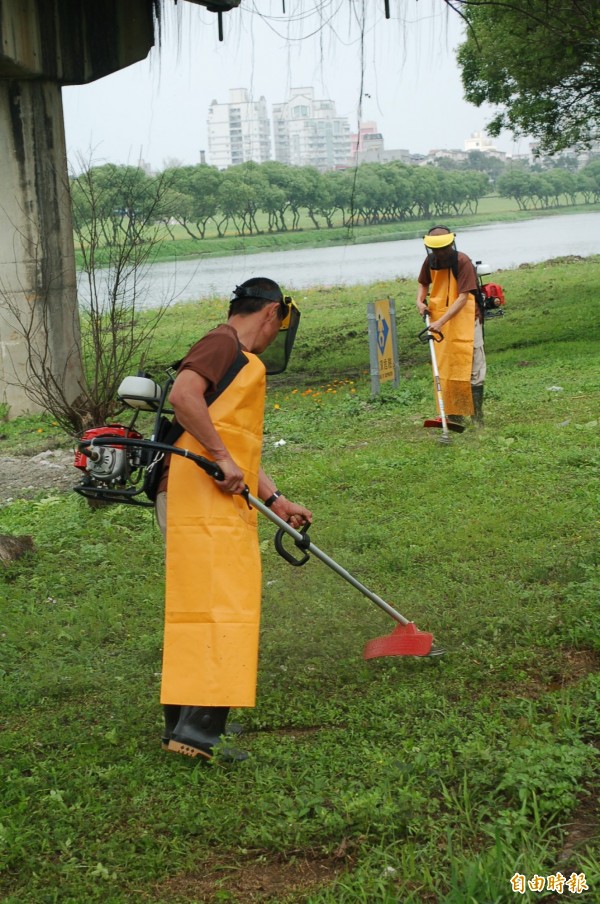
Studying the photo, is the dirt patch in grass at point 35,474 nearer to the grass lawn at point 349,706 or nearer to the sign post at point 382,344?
the grass lawn at point 349,706

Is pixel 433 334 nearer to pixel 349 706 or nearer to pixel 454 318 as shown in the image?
pixel 454 318

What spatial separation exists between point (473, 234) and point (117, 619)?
191 ft

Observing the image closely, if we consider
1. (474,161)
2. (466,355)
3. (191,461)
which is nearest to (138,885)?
(191,461)

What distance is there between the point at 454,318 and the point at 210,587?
6378mm

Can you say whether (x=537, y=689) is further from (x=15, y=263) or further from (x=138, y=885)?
(x=15, y=263)

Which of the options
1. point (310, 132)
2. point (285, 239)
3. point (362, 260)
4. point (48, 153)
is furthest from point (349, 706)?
point (362, 260)

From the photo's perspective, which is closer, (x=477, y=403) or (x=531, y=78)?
(x=477, y=403)

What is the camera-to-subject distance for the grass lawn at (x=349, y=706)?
11.3 ft

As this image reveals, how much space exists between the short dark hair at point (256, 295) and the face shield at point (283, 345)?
0.15 m

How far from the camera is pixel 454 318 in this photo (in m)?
10.0

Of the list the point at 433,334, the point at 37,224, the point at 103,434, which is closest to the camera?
the point at 103,434

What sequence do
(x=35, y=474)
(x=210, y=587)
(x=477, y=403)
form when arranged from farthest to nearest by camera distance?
(x=35, y=474), (x=477, y=403), (x=210, y=587)

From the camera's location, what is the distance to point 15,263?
12492 millimetres

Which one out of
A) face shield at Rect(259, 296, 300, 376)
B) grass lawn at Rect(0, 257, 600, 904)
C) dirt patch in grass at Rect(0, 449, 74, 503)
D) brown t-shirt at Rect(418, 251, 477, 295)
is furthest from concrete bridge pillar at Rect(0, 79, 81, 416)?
face shield at Rect(259, 296, 300, 376)
